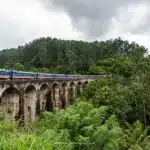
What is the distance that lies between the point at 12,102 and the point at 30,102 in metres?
6.17

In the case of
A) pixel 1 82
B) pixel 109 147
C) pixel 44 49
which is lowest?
pixel 109 147

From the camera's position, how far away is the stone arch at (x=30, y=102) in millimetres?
36037

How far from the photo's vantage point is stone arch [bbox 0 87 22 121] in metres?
30.1

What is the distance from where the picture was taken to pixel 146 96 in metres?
36.9

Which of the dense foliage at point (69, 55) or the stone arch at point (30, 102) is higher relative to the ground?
the dense foliage at point (69, 55)

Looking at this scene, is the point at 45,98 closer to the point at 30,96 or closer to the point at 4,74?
the point at 30,96

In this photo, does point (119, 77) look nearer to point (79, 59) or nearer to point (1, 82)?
point (1, 82)

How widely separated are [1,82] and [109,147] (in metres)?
11.1

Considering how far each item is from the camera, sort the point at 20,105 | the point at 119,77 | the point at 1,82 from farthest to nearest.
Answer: the point at 119,77 → the point at 20,105 → the point at 1,82

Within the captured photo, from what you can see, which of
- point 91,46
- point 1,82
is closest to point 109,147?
point 1,82

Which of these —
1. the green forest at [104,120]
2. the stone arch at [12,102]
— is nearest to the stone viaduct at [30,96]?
the stone arch at [12,102]

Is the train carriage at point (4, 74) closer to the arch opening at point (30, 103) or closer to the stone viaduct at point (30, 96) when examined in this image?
the stone viaduct at point (30, 96)

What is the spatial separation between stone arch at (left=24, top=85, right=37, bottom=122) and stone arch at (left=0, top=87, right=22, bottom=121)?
388cm

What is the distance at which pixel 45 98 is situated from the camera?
4441 centimetres
